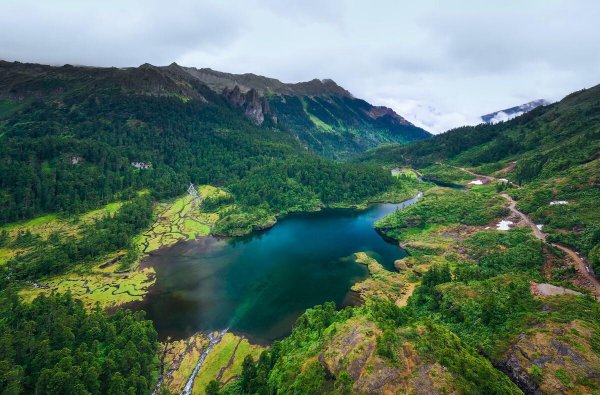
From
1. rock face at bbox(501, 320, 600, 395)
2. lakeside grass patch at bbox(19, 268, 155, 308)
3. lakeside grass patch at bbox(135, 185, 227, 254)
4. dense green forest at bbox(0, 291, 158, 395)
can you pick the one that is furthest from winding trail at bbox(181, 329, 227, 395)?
lakeside grass patch at bbox(135, 185, 227, 254)

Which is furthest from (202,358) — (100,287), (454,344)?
(454,344)

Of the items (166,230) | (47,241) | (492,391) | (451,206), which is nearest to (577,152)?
(451,206)

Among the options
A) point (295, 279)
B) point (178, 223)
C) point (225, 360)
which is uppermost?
point (295, 279)

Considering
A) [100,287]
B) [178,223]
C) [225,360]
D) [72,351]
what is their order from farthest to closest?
1. [178,223]
2. [100,287]
3. [225,360]
4. [72,351]

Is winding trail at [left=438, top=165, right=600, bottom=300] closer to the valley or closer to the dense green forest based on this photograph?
the valley

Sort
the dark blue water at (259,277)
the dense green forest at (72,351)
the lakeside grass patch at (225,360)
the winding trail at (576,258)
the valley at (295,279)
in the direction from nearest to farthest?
the valley at (295,279) → the dense green forest at (72,351) → the lakeside grass patch at (225,360) → the winding trail at (576,258) → the dark blue water at (259,277)

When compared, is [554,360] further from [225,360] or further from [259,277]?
Answer: [259,277]

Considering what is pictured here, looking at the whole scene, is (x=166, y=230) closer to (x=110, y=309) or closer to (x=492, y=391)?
(x=110, y=309)

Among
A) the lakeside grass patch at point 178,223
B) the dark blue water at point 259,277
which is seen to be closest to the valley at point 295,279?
the dark blue water at point 259,277

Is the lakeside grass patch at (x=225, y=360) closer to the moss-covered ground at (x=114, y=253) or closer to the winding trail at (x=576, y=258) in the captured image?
the moss-covered ground at (x=114, y=253)
